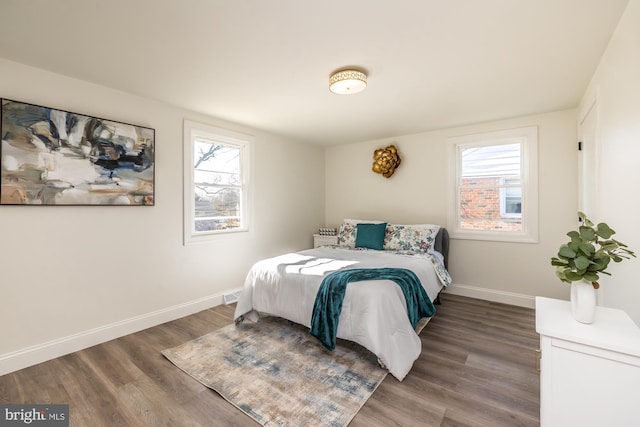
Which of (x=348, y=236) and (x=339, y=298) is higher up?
(x=348, y=236)

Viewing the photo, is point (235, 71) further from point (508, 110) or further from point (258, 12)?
point (508, 110)

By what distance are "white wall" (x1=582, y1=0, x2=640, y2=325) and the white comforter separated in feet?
4.38

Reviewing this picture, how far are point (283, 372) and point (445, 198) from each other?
3227mm

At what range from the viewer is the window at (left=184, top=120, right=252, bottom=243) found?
11.2 ft

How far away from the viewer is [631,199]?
160cm

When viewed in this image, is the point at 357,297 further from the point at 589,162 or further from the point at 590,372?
the point at 589,162

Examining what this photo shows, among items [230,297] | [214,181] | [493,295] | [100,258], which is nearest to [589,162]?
[493,295]

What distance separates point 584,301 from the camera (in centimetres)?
123

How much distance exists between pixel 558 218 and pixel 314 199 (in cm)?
354

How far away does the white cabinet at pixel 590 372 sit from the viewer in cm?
107

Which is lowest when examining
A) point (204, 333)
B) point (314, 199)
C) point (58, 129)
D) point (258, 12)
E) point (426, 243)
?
point (204, 333)

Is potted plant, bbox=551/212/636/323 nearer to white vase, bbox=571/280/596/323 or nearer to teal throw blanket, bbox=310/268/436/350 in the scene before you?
white vase, bbox=571/280/596/323

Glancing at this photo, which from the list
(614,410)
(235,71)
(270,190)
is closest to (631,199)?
(614,410)

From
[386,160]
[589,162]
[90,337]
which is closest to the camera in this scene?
[90,337]
